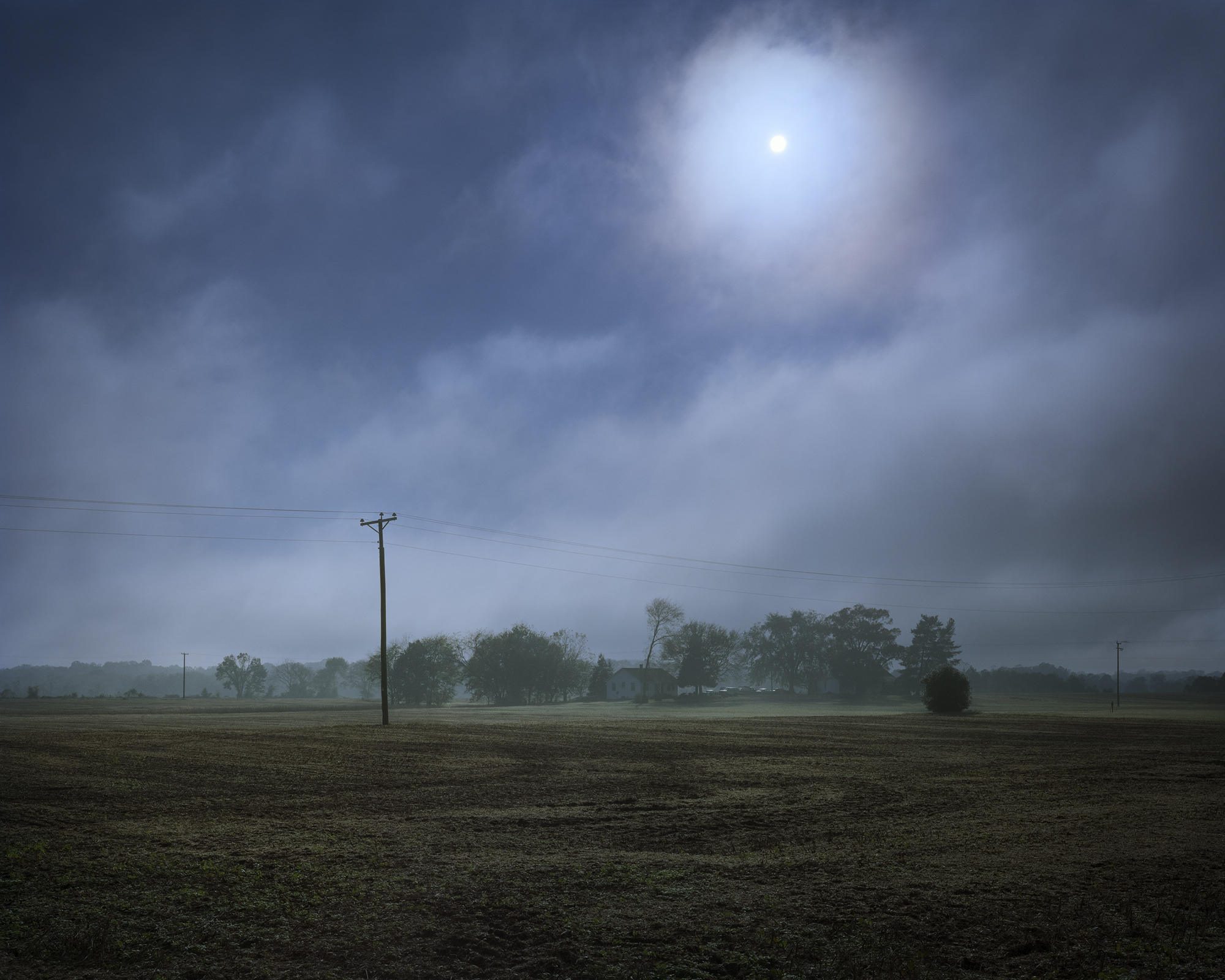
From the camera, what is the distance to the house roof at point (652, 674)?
139750mm

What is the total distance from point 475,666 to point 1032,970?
116092 millimetres

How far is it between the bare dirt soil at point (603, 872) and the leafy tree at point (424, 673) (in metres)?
91.2

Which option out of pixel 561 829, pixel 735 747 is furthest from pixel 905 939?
pixel 735 747

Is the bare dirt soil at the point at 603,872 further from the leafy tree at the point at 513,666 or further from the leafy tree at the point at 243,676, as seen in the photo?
the leafy tree at the point at 243,676

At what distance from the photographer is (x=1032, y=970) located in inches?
246

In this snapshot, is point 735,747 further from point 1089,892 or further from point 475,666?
point 475,666

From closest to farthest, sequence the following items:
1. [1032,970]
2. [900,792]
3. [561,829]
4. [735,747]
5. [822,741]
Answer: [1032,970]
[561,829]
[900,792]
[735,747]
[822,741]

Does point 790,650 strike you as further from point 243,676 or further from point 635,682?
point 243,676

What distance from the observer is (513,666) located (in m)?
116

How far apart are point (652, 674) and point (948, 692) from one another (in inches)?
3315

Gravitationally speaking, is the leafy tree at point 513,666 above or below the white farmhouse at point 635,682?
above

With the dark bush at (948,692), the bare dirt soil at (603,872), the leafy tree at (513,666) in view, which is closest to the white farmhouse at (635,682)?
the leafy tree at (513,666)

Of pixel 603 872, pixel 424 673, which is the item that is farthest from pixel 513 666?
pixel 603 872

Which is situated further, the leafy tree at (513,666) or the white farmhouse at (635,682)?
the white farmhouse at (635,682)
